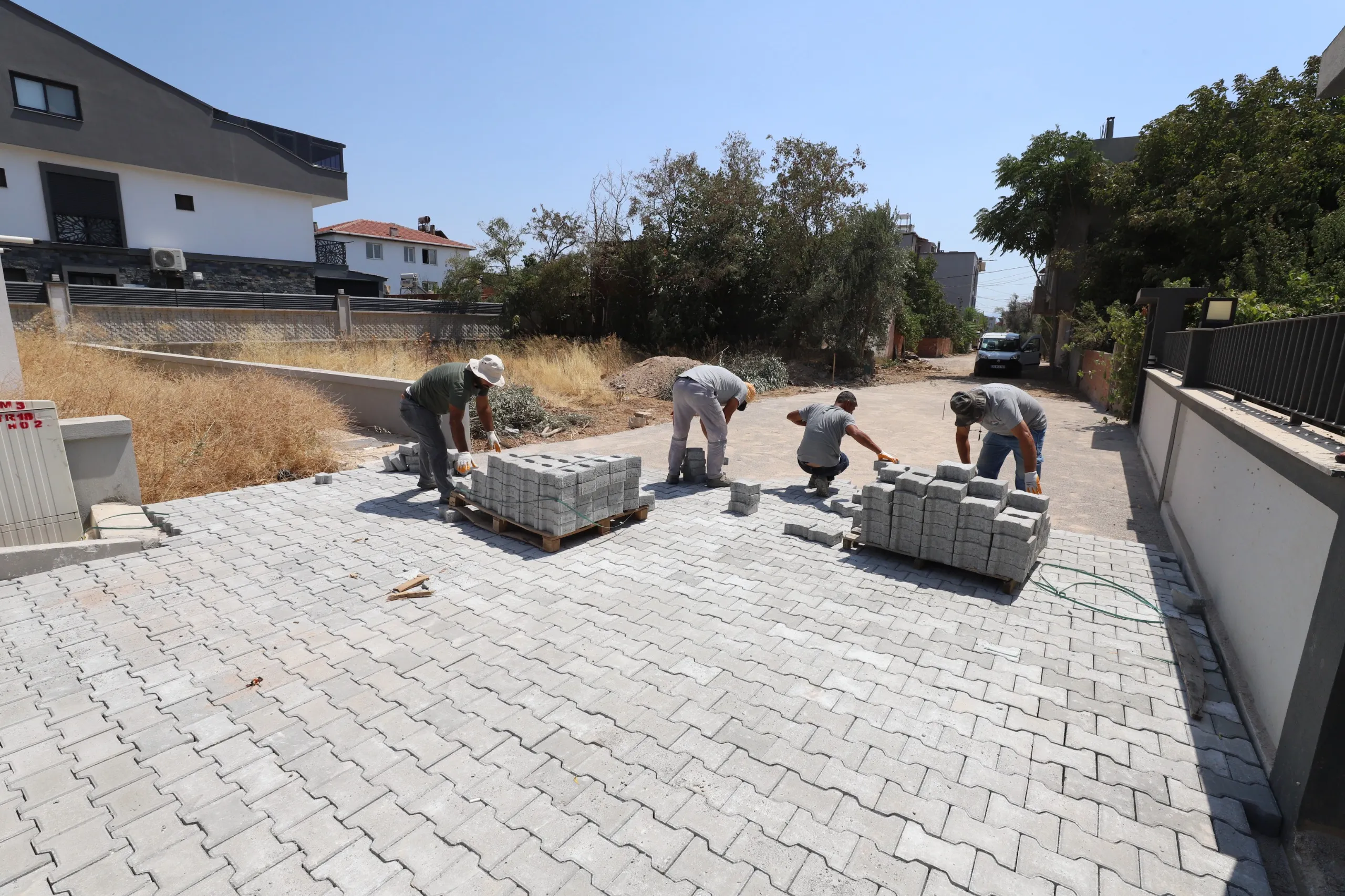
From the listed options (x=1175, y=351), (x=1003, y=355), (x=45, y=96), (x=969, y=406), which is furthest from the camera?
(x=1003, y=355)

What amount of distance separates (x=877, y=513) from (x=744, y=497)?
1.62 m

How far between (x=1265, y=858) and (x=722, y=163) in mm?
23666

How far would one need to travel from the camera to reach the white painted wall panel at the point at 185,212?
21047 millimetres

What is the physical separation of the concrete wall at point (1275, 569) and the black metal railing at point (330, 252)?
1286 inches

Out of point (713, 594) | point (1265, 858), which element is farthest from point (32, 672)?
point (1265, 858)

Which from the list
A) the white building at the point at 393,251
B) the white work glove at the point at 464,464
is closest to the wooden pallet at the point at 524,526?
the white work glove at the point at 464,464

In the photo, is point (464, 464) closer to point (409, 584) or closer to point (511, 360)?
point (409, 584)

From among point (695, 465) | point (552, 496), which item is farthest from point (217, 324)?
point (552, 496)

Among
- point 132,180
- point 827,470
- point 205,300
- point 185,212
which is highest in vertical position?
point 132,180

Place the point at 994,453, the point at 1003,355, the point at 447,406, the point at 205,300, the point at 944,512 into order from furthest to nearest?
the point at 1003,355
the point at 205,300
the point at 447,406
the point at 994,453
the point at 944,512

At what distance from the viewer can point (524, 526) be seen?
5820 mm

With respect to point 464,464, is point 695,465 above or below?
below

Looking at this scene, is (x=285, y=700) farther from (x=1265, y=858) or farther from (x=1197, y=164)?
(x=1197, y=164)

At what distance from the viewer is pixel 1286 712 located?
2.88 m
